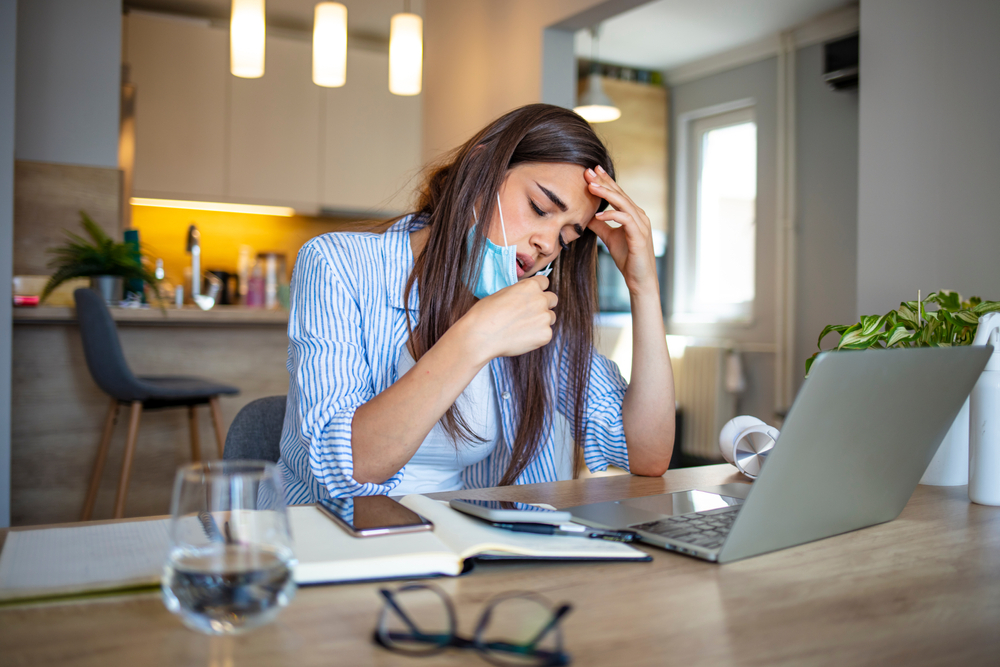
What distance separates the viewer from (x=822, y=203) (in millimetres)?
4254

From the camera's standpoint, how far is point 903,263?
197 cm

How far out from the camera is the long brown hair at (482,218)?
48.0 inches

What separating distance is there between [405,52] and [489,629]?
2929mm

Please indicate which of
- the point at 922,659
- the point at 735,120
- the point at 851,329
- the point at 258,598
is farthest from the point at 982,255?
the point at 735,120

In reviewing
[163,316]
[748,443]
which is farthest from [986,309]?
[163,316]

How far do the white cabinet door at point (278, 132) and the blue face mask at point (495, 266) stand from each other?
11.6 feet

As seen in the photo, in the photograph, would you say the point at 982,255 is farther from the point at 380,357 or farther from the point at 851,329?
the point at 380,357

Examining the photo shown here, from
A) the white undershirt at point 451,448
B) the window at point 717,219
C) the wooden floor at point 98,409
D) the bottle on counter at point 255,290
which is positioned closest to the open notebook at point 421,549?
the white undershirt at point 451,448

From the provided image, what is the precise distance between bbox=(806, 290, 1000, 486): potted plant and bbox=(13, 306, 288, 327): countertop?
7.78 ft

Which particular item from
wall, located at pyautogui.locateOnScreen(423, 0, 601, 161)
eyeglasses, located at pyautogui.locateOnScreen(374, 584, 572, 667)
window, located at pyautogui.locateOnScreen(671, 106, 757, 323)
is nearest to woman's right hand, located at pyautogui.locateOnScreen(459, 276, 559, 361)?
eyeglasses, located at pyautogui.locateOnScreen(374, 584, 572, 667)

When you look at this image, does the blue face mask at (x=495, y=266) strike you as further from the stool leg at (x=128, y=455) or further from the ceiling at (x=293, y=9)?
the ceiling at (x=293, y=9)

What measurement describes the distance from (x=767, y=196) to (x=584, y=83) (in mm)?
1371

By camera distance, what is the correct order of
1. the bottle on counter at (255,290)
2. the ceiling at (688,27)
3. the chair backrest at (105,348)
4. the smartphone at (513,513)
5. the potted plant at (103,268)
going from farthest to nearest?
the bottle on counter at (255,290), the ceiling at (688,27), the potted plant at (103,268), the chair backrest at (105,348), the smartphone at (513,513)

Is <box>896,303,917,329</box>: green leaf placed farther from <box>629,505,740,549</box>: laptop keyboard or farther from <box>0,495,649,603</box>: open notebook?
<box>0,495,649,603</box>: open notebook
